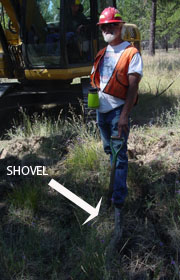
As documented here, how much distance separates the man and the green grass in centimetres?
29

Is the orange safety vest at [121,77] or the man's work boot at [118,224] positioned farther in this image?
the man's work boot at [118,224]

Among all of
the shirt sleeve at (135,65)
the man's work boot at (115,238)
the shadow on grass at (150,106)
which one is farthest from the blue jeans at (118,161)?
the shadow on grass at (150,106)

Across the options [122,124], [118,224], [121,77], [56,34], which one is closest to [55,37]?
[56,34]

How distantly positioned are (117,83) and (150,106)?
16.4 ft

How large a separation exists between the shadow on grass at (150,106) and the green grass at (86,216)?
224 cm

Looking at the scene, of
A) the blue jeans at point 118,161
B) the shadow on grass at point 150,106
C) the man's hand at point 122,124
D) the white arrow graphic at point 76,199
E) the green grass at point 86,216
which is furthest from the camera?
the shadow on grass at point 150,106

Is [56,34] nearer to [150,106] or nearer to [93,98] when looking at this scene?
[93,98]

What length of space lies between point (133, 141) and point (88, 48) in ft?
7.67

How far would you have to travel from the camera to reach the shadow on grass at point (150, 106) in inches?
253

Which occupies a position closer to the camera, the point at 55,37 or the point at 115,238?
the point at 115,238

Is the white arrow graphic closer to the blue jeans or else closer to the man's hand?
the blue jeans

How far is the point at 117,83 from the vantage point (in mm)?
2436

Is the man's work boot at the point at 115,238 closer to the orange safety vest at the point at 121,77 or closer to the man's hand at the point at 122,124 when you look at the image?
the man's hand at the point at 122,124

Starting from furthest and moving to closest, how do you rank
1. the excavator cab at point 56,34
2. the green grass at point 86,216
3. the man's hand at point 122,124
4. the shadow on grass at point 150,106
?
the shadow on grass at point 150,106 → the excavator cab at point 56,34 → the man's hand at point 122,124 → the green grass at point 86,216
